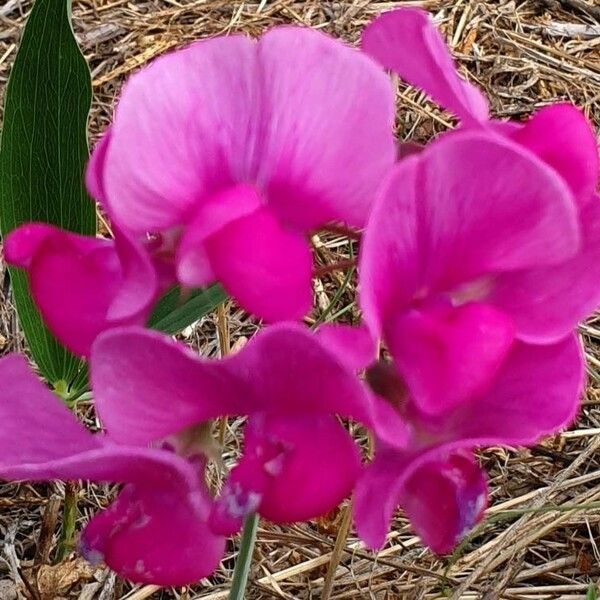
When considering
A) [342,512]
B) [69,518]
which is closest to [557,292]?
[69,518]

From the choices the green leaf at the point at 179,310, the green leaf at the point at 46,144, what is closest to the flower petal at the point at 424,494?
the green leaf at the point at 179,310

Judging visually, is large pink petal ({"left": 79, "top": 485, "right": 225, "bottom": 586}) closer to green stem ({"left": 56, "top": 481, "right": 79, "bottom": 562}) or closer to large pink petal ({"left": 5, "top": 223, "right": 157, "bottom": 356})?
large pink petal ({"left": 5, "top": 223, "right": 157, "bottom": 356})

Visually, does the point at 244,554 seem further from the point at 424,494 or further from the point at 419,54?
the point at 419,54

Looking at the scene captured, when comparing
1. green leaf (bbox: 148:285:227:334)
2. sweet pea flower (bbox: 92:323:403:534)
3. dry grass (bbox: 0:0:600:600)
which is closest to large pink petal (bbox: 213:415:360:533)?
sweet pea flower (bbox: 92:323:403:534)

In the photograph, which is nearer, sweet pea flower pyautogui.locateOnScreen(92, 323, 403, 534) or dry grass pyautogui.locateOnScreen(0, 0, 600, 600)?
sweet pea flower pyautogui.locateOnScreen(92, 323, 403, 534)

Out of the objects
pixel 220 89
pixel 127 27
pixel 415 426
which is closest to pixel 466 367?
pixel 415 426

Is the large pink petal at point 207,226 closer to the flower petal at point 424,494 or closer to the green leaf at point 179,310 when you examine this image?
the flower petal at point 424,494
